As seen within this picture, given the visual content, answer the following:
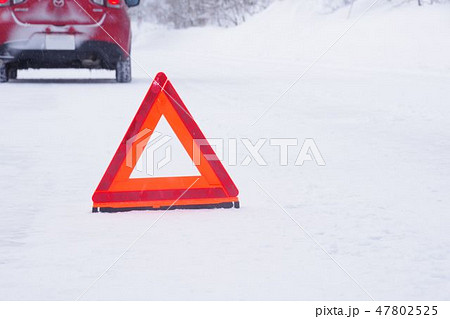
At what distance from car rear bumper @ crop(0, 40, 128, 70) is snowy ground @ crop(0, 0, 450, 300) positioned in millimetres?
1156

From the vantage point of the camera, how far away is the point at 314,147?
7211 millimetres

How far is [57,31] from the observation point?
1351 cm

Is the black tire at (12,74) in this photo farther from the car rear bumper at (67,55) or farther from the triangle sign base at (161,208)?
the triangle sign base at (161,208)

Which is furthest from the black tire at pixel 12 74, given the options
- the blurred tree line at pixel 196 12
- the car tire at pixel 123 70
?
the blurred tree line at pixel 196 12

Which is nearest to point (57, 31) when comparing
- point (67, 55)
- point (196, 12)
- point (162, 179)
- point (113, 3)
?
point (67, 55)

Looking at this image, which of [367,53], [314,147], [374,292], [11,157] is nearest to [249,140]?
[314,147]

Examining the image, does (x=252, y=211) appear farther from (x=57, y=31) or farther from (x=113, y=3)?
(x=113, y=3)

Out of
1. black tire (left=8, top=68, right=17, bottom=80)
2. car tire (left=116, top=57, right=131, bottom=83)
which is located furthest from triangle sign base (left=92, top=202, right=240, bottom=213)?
black tire (left=8, top=68, right=17, bottom=80)

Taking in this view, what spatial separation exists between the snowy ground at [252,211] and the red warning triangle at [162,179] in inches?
3.8

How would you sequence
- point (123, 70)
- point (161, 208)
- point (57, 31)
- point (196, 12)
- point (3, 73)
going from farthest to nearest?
1. point (196, 12)
2. point (3, 73)
3. point (123, 70)
4. point (57, 31)
5. point (161, 208)

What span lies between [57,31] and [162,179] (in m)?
9.13
